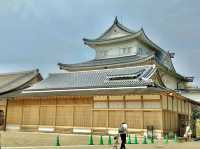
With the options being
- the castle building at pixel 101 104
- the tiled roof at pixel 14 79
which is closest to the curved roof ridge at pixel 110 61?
the tiled roof at pixel 14 79

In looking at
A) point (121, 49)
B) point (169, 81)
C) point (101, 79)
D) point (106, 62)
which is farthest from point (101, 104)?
point (169, 81)

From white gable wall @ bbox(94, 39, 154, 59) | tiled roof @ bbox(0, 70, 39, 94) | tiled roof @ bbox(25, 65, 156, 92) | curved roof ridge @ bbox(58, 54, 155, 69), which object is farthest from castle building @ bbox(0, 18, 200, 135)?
white gable wall @ bbox(94, 39, 154, 59)

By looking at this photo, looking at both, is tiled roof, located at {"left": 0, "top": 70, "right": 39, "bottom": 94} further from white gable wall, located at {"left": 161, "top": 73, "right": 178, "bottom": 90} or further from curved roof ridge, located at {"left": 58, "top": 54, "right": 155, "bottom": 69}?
white gable wall, located at {"left": 161, "top": 73, "right": 178, "bottom": 90}

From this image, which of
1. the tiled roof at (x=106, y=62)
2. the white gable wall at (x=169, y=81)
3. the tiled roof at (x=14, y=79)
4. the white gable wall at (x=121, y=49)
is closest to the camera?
the tiled roof at (x=14, y=79)

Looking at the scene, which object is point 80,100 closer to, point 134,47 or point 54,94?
point 54,94

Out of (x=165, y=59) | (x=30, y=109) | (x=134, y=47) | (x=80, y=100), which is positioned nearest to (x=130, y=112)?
(x=80, y=100)

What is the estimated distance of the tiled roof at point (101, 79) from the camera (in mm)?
28828

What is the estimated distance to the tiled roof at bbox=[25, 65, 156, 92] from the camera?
2883cm

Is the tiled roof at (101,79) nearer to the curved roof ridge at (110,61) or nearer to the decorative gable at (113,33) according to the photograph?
the curved roof ridge at (110,61)

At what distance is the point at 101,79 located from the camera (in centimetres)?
3139

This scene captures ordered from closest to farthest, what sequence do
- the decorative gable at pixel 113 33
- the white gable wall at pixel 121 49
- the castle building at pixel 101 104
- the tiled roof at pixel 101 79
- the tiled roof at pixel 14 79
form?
the castle building at pixel 101 104 → the tiled roof at pixel 101 79 → the tiled roof at pixel 14 79 → the white gable wall at pixel 121 49 → the decorative gable at pixel 113 33

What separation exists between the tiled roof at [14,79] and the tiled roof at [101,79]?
719cm

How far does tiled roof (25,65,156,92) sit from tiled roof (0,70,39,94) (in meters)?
7.19

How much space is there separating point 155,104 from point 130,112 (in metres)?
2.37
